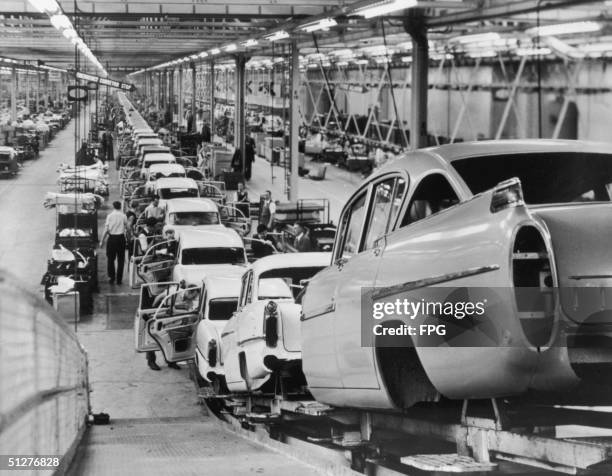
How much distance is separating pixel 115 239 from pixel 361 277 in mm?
14777

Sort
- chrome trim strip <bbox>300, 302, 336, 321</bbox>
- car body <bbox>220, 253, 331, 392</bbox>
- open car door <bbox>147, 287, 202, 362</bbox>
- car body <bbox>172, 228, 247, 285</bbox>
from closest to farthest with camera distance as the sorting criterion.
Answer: chrome trim strip <bbox>300, 302, 336, 321</bbox>, car body <bbox>220, 253, 331, 392</bbox>, open car door <bbox>147, 287, 202, 362</bbox>, car body <bbox>172, 228, 247, 285</bbox>

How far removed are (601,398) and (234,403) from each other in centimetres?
566

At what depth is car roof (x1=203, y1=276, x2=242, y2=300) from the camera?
11836 millimetres

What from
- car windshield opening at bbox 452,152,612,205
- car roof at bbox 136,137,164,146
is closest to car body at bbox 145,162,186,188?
car roof at bbox 136,137,164,146

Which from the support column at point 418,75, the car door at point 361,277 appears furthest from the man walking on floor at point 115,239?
the car door at point 361,277

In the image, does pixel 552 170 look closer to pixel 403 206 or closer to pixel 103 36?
pixel 403 206

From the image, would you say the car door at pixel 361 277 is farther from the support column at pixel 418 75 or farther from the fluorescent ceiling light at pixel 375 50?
the fluorescent ceiling light at pixel 375 50

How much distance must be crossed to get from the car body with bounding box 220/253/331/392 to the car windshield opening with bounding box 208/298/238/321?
131 centimetres

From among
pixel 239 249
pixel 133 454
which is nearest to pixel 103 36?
pixel 239 249

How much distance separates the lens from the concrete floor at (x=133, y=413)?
6.57m

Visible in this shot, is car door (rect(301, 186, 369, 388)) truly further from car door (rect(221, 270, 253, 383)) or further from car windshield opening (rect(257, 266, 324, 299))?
car windshield opening (rect(257, 266, 324, 299))

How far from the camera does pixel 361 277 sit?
5.51 m

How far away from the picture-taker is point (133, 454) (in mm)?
7234

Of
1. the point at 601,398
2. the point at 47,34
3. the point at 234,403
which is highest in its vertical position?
the point at 47,34
